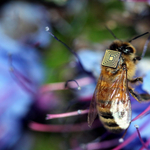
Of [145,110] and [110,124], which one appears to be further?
[145,110]

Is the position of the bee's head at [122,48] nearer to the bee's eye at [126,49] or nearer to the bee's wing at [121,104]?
the bee's eye at [126,49]

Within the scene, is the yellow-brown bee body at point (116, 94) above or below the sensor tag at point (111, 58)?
below

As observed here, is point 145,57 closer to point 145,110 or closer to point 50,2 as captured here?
point 145,110

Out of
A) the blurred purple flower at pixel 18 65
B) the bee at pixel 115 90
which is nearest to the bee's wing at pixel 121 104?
the bee at pixel 115 90

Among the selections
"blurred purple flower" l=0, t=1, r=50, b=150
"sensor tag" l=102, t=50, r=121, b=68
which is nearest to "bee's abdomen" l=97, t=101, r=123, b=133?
"sensor tag" l=102, t=50, r=121, b=68

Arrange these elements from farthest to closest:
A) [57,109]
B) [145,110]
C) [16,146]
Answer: [16,146] → [57,109] → [145,110]

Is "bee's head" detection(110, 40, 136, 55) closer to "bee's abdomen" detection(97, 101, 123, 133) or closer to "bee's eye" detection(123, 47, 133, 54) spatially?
"bee's eye" detection(123, 47, 133, 54)

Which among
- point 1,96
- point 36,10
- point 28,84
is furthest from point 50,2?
point 1,96

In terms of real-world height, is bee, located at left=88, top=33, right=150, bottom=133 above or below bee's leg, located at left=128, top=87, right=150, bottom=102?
above
